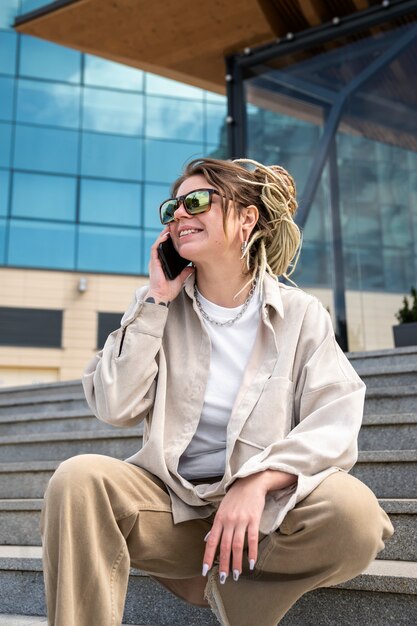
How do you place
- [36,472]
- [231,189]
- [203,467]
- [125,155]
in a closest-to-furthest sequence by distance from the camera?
[203,467] → [231,189] → [36,472] → [125,155]

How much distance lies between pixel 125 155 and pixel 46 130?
258cm

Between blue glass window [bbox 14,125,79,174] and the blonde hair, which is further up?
blue glass window [bbox 14,125,79,174]

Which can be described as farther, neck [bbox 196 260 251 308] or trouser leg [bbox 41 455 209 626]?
neck [bbox 196 260 251 308]

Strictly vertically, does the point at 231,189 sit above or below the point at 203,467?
above

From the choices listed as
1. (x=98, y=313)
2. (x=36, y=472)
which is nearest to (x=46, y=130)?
(x=98, y=313)

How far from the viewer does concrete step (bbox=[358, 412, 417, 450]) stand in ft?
9.92

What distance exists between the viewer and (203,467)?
6.15 feet

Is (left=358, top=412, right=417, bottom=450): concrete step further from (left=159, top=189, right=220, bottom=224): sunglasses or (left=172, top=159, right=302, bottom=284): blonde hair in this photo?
(left=159, top=189, right=220, bottom=224): sunglasses

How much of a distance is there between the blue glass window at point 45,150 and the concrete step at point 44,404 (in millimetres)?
17320

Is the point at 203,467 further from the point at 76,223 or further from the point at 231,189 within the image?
the point at 76,223

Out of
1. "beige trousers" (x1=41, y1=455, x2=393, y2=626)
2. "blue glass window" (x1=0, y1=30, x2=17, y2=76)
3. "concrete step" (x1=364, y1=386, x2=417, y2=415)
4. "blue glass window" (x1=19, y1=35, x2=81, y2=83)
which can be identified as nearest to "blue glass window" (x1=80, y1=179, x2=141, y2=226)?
"blue glass window" (x1=19, y1=35, x2=81, y2=83)

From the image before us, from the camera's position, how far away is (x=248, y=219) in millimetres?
2074

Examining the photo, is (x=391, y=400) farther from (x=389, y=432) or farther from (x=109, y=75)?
(x=109, y=75)

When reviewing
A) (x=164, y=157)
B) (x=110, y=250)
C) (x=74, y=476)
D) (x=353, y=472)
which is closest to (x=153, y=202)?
(x=164, y=157)
